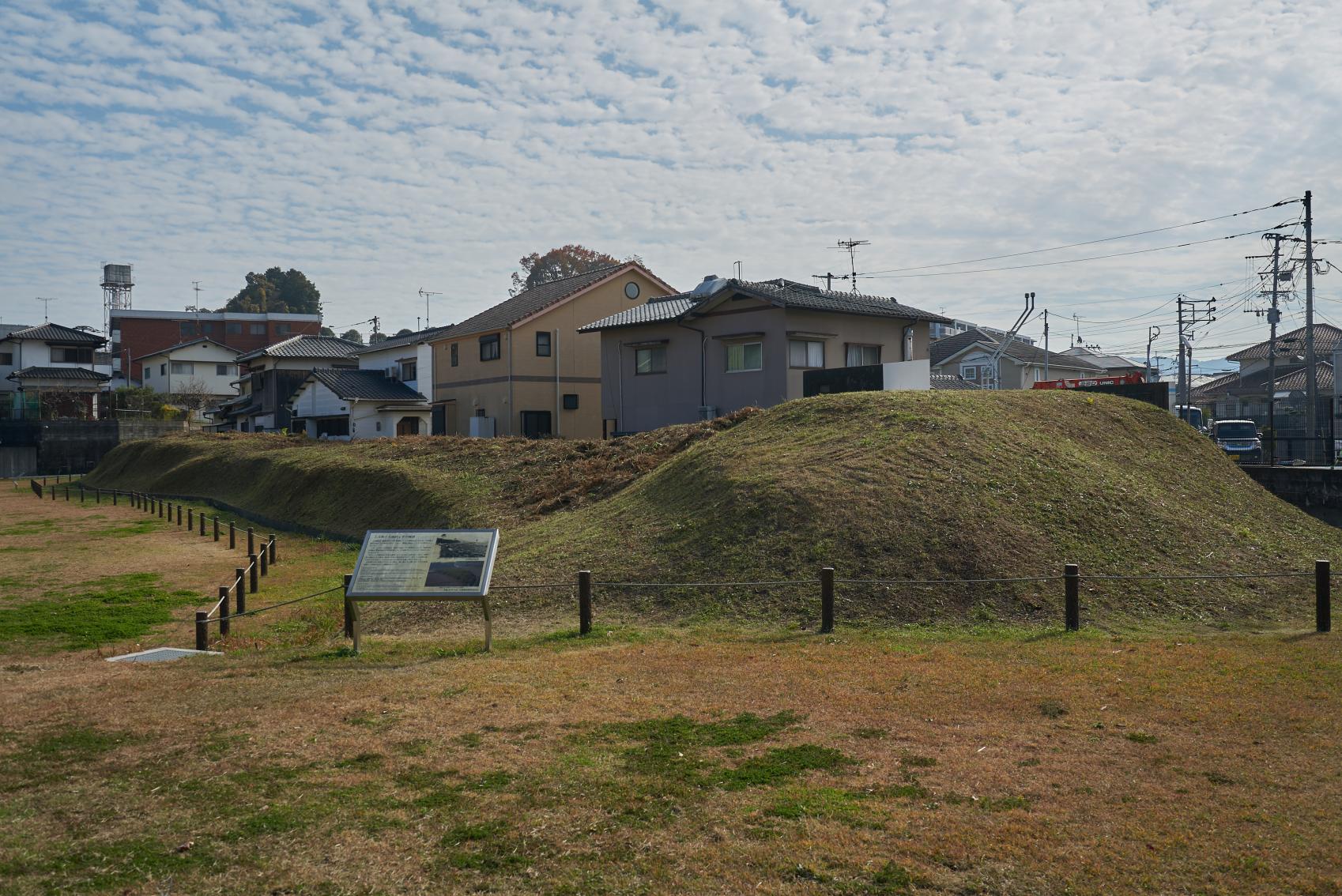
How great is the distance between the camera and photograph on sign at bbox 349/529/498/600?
11.8m

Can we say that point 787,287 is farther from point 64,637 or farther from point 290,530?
point 64,637

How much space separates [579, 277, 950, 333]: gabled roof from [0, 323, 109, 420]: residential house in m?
44.8

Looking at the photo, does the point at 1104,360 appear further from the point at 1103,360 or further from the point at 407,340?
the point at 407,340

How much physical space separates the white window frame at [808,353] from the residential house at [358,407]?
25.6 meters

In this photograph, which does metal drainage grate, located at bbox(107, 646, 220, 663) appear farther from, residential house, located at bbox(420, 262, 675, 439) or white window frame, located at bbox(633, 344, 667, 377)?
residential house, located at bbox(420, 262, 675, 439)

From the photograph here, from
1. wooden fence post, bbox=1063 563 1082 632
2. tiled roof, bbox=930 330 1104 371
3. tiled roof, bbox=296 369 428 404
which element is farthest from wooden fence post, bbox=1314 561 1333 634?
tiled roof, bbox=930 330 1104 371

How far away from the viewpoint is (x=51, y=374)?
65.3 meters

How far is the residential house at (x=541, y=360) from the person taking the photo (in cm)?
4491

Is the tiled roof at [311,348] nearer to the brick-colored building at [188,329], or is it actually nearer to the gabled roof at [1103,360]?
the brick-colored building at [188,329]

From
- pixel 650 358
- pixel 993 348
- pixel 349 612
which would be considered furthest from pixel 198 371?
pixel 349 612

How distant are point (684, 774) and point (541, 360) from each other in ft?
129

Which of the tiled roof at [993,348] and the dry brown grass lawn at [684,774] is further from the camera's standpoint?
the tiled roof at [993,348]

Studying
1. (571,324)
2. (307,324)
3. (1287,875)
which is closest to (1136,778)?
(1287,875)

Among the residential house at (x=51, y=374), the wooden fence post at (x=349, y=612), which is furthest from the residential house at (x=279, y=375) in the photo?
the wooden fence post at (x=349, y=612)
